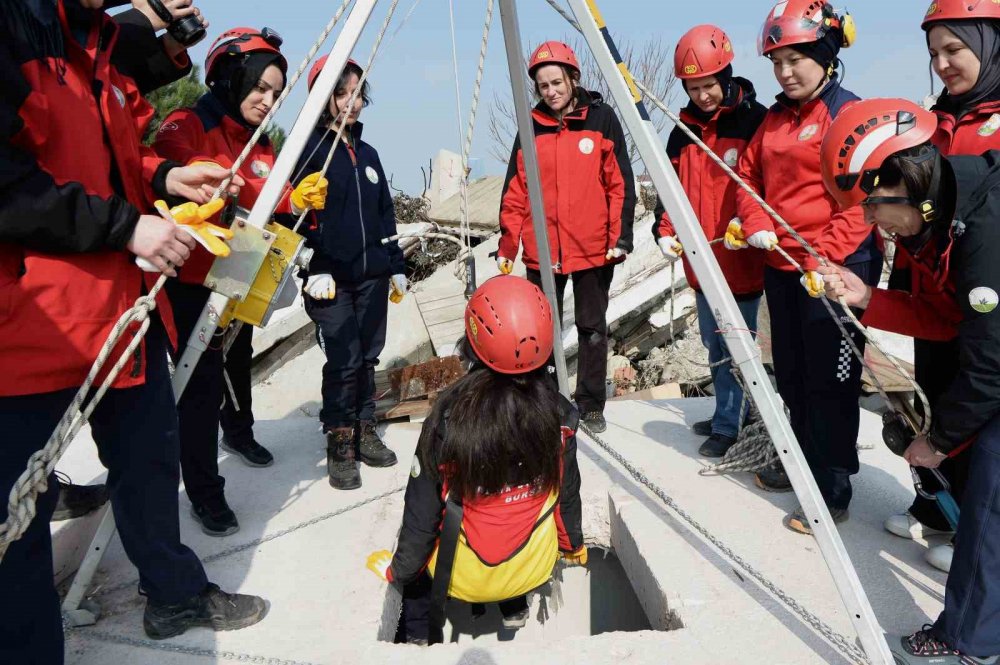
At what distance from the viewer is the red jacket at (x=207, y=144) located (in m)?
2.56

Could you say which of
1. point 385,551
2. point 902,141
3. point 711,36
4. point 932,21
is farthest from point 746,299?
point 385,551

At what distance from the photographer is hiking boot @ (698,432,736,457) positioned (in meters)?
3.71

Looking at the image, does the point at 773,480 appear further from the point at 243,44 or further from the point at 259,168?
the point at 243,44

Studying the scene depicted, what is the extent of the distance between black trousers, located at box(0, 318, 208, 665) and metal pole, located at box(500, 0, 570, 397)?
1.49 meters

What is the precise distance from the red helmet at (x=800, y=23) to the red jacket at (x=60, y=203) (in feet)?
7.76

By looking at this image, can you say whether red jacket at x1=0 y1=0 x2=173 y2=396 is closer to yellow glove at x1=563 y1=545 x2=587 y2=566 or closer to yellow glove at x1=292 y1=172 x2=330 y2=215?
yellow glove at x1=292 y1=172 x2=330 y2=215

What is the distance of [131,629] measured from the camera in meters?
2.37

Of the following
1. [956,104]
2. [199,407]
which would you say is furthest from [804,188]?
[199,407]

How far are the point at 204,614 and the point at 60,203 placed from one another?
139cm

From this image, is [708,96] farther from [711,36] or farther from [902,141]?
[902,141]

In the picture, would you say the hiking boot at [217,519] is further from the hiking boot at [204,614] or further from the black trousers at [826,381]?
the black trousers at [826,381]

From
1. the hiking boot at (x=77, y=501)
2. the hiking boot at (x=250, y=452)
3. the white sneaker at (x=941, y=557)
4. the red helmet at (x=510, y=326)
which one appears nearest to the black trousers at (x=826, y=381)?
the white sneaker at (x=941, y=557)

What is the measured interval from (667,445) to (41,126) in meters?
3.14

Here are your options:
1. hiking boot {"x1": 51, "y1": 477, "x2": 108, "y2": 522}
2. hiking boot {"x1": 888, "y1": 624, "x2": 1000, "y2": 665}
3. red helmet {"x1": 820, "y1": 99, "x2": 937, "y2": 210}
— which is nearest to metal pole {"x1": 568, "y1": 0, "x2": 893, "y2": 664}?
hiking boot {"x1": 888, "y1": 624, "x2": 1000, "y2": 665}
